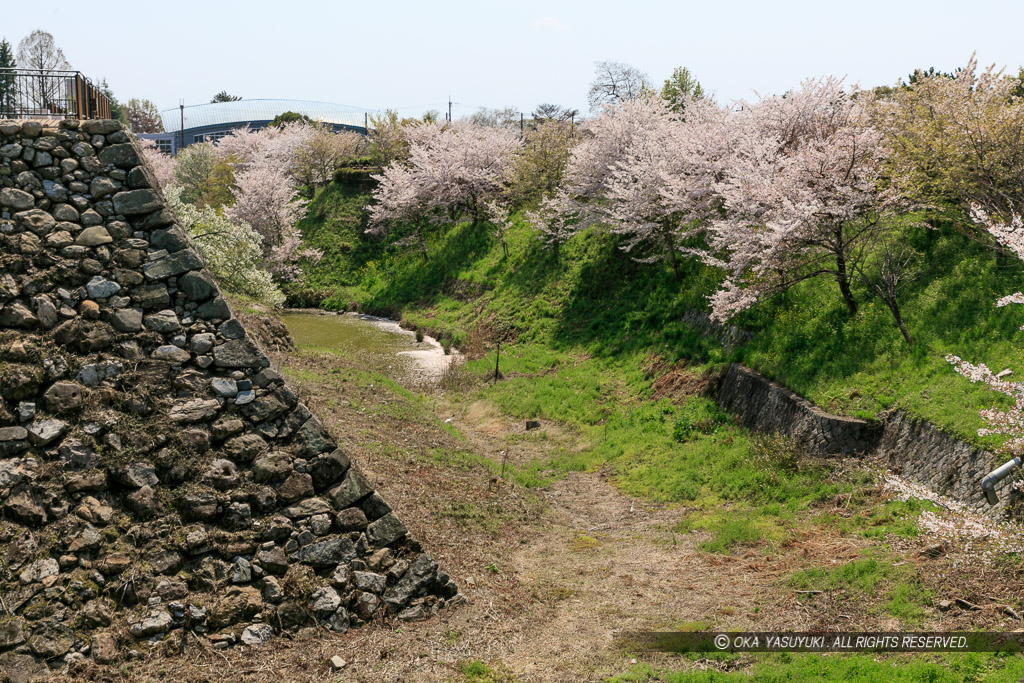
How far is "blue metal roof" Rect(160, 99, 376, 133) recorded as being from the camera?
121438 millimetres

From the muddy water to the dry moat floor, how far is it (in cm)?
1008

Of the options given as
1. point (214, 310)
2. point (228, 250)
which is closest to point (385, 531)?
point (214, 310)

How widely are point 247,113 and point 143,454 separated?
12932cm

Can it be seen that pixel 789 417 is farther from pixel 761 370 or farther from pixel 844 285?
pixel 844 285

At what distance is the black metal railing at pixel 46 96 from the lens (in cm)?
980

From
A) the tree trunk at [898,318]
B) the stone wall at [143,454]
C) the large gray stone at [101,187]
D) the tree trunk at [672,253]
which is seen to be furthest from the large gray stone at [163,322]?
the tree trunk at [672,253]

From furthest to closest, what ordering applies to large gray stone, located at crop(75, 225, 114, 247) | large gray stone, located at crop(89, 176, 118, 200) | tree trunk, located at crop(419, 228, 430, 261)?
tree trunk, located at crop(419, 228, 430, 261), large gray stone, located at crop(89, 176, 118, 200), large gray stone, located at crop(75, 225, 114, 247)

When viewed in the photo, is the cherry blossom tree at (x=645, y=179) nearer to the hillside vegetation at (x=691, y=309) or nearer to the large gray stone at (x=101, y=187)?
the hillside vegetation at (x=691, y=309)

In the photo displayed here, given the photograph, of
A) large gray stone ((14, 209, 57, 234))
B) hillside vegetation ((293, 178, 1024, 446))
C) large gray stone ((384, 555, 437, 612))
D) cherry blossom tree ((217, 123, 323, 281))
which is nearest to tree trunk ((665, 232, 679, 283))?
hillside vegetation ((293, 178, 1024, 446))

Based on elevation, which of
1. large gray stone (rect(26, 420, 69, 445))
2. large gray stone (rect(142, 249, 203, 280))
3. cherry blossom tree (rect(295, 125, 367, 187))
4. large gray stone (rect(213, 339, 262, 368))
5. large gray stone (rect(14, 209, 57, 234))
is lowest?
large gray stone (rect(26, 420, 69, 445))

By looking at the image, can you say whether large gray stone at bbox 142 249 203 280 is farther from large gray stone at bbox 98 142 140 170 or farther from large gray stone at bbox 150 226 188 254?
large gray stone at bbox 98 142 140 170

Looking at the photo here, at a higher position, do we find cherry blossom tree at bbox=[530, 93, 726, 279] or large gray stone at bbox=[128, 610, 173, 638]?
cherry blossom tree at bbox=[530, 93, 726, 279]

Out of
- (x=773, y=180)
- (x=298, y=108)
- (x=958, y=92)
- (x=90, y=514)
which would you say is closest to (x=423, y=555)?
(x=90, y=514)

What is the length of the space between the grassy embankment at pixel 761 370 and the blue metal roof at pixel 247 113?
105 metres
